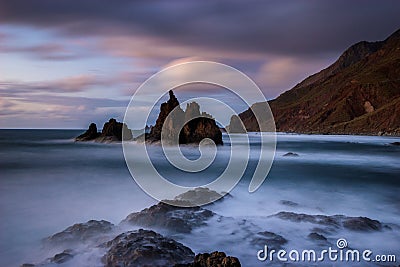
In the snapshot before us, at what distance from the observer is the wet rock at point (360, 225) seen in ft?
31.0

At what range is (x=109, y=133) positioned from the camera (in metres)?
54.8

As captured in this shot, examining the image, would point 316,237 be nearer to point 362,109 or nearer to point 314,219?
point 314,219

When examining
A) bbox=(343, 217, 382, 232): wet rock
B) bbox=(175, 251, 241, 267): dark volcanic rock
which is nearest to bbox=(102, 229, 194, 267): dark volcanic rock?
bbox=(175, 251, 241, 267): dark volcanic rock

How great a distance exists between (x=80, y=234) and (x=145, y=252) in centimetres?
274

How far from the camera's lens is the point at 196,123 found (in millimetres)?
45969

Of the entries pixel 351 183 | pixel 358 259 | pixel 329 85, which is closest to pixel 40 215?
pixel 358 259

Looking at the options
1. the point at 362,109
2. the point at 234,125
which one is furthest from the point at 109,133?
the point at 362,109

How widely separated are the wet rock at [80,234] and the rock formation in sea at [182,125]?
3520 centimetres

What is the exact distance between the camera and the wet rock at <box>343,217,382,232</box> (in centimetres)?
944

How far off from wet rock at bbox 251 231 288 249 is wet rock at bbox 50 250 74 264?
14.8ft

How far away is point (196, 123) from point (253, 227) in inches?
1435

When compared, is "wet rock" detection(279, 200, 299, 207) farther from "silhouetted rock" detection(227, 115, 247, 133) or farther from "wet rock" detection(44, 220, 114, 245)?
"silhouetted rock" detection(227, 115, 247, 133)

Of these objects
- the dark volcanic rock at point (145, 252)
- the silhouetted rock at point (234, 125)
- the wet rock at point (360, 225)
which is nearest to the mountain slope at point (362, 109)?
the silhouetted rock at point (234, 125)

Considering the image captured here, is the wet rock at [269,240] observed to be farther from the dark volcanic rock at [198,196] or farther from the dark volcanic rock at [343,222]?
the dark volcanic rock at [198,196]
